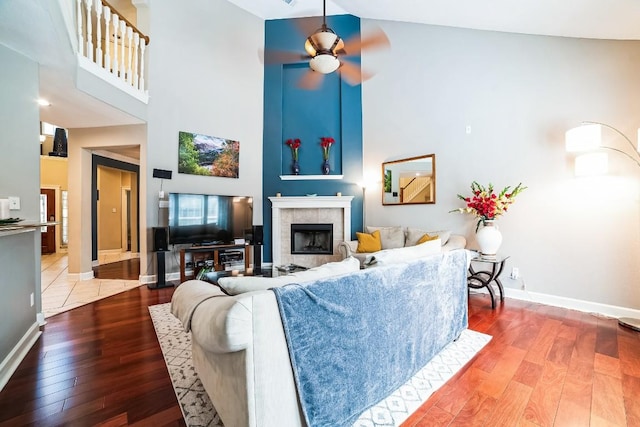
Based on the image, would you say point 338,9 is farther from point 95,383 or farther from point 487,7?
point 95,383

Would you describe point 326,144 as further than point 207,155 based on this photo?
Yes

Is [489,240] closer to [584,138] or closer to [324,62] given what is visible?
[584,138]

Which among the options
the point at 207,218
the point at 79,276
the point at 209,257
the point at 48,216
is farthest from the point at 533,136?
the point at 48,216

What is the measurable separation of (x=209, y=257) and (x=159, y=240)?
1039 millimetres

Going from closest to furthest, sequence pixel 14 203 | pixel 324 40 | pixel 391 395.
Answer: pixel 391 395, pixel 14 203, pixel 324 40

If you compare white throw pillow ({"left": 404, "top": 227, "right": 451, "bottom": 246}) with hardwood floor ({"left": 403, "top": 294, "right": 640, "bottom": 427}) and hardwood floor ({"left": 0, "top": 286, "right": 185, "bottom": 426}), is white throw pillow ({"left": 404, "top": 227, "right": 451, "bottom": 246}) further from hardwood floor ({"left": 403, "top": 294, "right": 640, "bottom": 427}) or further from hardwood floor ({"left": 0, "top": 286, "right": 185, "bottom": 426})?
hardwood floor ({"left": 0, "top": 286, "right": 185, "bottom": 426})

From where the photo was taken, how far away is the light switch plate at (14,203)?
2.17 metres

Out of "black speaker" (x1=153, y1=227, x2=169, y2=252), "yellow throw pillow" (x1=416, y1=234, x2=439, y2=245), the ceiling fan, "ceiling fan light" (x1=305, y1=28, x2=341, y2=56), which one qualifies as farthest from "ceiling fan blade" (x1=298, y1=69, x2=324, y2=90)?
"black speaker" (x1=153, y1=227, x2=169, y2=252)

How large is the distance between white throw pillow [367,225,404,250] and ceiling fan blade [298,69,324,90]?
10.3 feet

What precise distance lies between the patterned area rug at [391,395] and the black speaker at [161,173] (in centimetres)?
258

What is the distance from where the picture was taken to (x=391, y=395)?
1.63m

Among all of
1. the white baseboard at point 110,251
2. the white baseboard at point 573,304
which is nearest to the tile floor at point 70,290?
the white baseboard at point 110,251

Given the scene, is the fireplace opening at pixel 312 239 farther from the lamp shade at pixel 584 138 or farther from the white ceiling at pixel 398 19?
the lamp shade at pixel 584 138

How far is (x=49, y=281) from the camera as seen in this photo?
168 inches
